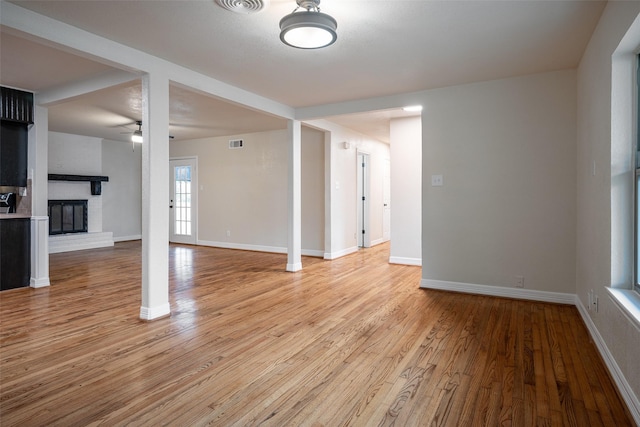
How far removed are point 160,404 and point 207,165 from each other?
676 centimetres

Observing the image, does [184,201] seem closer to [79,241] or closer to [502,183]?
[79,241]

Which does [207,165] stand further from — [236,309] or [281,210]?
[236,309]

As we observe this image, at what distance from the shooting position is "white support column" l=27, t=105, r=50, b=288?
179 inches

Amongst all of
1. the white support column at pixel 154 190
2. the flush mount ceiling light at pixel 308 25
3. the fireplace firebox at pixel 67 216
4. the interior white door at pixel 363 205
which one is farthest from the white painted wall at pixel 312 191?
the fireplace firebox at pixel 67 216

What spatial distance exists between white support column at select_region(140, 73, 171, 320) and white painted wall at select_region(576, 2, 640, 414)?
11.0ft

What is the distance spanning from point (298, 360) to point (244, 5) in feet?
7.73

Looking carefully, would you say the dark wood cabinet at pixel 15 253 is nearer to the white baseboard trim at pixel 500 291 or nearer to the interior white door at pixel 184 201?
the interior white door at pixel 184 201

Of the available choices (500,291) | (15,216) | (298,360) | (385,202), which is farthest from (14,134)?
(385,202)

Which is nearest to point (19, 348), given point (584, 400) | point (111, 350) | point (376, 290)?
point (111, 350)

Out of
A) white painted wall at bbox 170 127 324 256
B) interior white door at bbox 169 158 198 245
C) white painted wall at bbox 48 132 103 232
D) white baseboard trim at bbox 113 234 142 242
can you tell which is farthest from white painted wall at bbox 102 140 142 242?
white painted wall at bbox 170 127 324 256

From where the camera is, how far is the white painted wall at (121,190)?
8.65 meters

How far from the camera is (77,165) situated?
803cm

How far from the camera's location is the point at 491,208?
4133 mm

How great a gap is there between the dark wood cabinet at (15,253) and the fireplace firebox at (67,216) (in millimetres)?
3490
